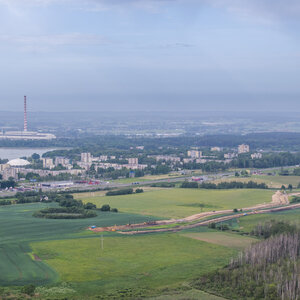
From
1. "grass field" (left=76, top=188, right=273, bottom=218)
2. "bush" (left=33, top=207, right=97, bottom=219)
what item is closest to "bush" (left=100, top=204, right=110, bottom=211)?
"grass field" (left=76, top=188, right=273, bottom=218)

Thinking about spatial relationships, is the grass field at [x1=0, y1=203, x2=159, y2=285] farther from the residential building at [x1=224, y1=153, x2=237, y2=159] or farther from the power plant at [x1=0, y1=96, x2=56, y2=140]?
the power plant at [x1=0, y1=96, x2=56, y2=140]

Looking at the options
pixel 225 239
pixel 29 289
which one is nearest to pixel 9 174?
pixel 225 239

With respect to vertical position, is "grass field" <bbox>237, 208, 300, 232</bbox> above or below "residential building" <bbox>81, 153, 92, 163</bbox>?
below

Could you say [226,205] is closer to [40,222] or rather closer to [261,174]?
[40,222]

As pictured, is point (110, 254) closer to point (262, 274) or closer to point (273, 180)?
point (262, 274)

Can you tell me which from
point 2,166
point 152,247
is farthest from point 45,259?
point 2,166

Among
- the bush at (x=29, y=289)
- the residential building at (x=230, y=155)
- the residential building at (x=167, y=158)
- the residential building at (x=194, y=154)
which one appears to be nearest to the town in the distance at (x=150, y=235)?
the bush at (x=29, y=289)
